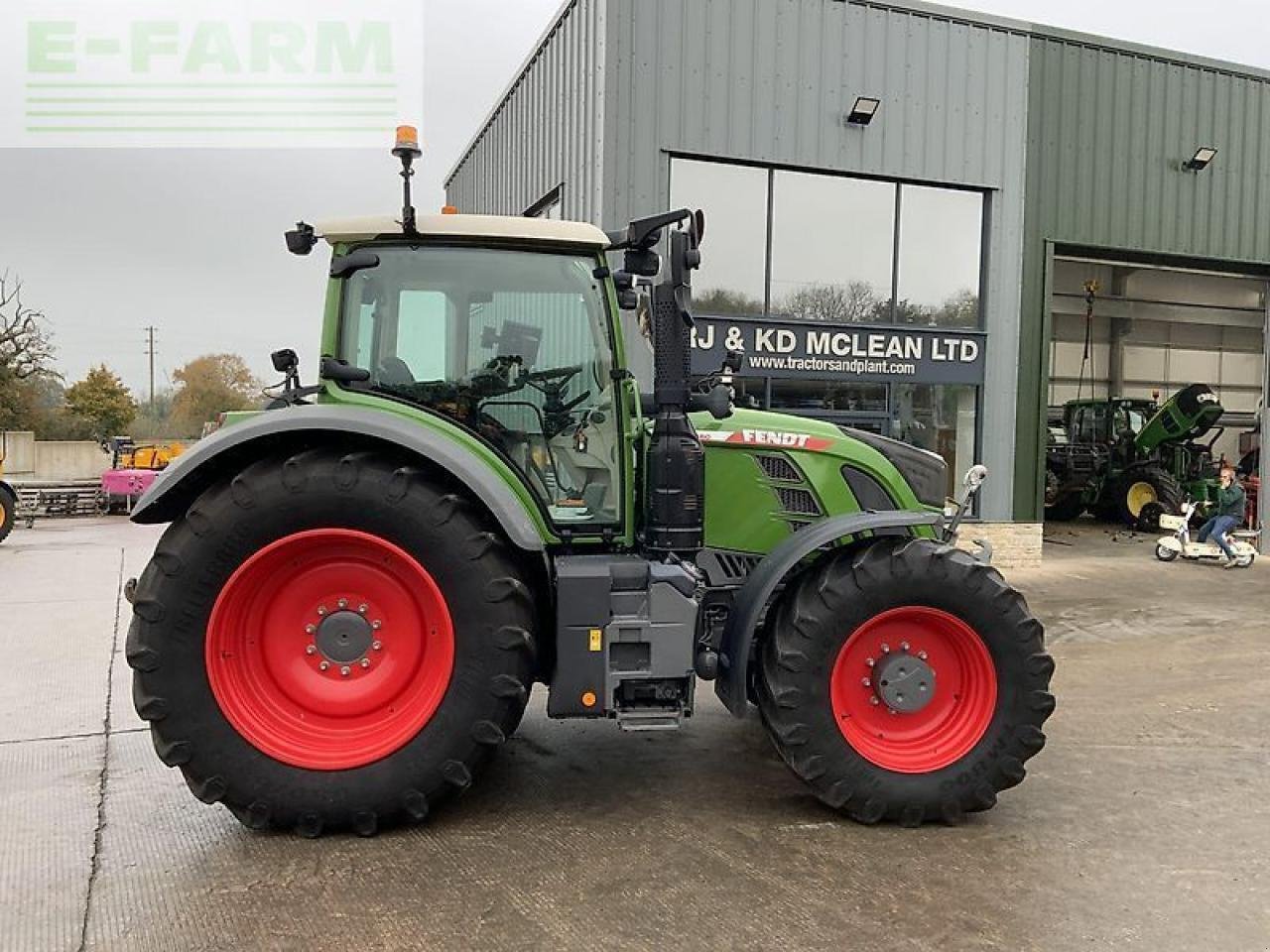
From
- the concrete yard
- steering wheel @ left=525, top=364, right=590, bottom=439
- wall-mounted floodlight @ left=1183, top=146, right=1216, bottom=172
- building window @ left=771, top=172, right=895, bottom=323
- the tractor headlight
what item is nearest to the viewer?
the concrete yard

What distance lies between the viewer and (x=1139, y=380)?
24656 millimetres

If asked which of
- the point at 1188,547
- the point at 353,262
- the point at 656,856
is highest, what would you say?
the point at 353,262

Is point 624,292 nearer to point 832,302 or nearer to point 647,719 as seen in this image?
point 647,719

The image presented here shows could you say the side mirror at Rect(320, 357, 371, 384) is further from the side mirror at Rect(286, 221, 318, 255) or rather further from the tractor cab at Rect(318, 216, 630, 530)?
the side mirror at Rect(286, 221, 318, 255)

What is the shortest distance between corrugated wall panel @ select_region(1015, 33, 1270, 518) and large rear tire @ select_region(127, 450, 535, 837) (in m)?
9.68

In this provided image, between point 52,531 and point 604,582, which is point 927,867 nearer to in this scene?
point 604,582

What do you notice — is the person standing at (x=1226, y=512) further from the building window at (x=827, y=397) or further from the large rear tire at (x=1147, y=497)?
the building window at (x=827, y=397)

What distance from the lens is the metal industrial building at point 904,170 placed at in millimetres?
9633

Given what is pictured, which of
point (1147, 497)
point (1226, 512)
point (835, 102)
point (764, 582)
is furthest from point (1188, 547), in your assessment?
point (764, 582)

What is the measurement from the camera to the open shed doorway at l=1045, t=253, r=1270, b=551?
16.6 m

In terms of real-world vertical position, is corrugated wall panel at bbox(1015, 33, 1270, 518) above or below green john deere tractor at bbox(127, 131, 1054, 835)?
above

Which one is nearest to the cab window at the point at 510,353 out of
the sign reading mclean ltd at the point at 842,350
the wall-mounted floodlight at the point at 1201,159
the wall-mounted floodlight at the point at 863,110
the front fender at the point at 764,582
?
the front fender at the point at 764,582

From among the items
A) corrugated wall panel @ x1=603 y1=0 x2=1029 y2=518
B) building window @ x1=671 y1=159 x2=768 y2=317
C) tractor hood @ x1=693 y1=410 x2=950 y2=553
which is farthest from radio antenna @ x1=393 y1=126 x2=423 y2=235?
building window @ x1=671 y1=159 x2=768 y2=317

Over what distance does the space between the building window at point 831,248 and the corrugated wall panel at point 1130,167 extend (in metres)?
2.18
